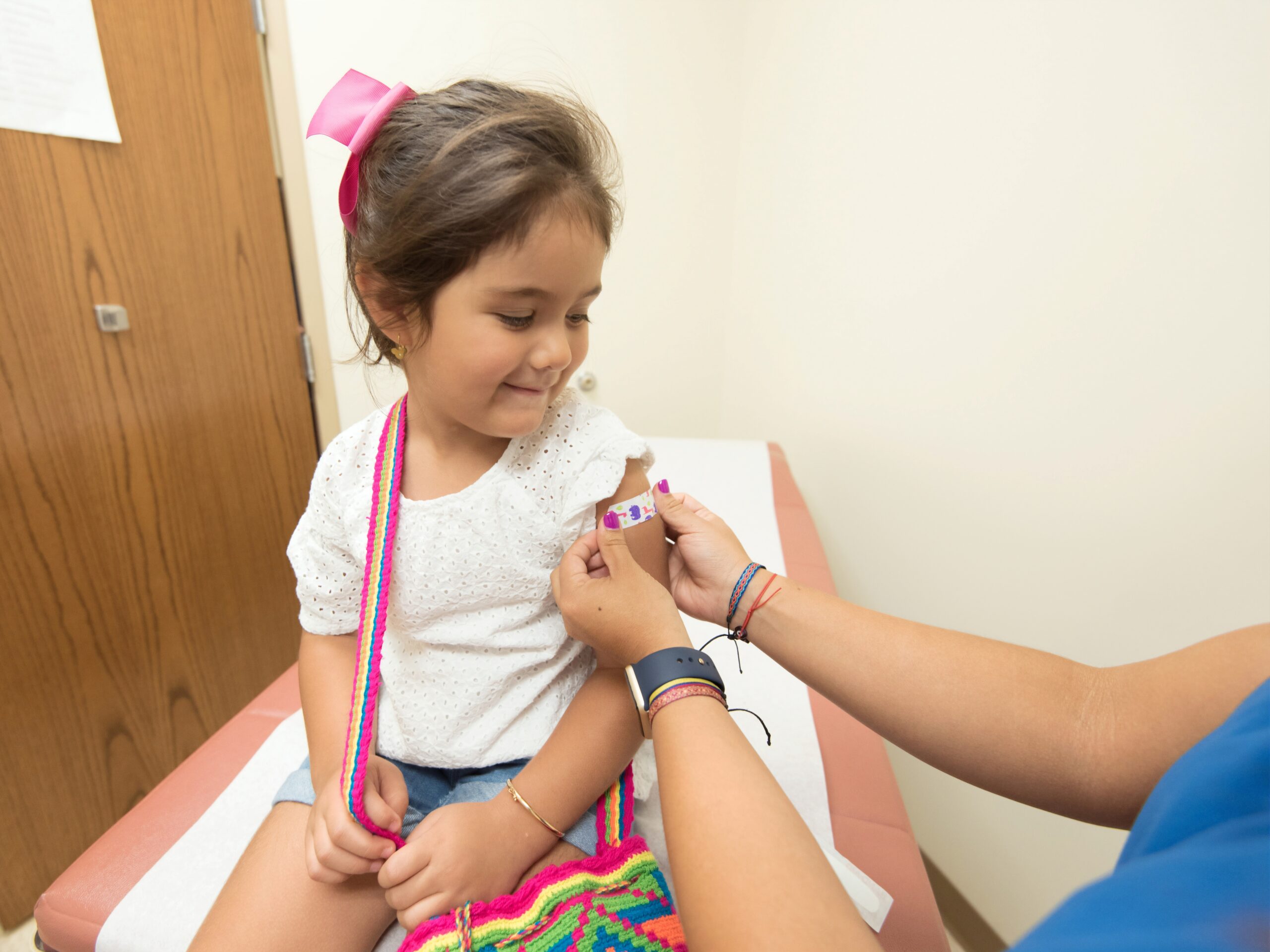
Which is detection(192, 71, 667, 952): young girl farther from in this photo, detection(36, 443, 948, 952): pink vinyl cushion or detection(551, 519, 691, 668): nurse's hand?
detection(36, 443, 948, 952): pink vinyl cushion

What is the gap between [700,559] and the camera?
76 centimetres

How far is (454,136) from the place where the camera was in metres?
0.59

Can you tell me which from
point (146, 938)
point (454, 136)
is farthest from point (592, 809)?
point (454, 136)

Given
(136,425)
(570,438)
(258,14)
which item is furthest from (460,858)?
(258,14)

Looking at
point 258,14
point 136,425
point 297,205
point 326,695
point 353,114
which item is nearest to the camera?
point 353,114

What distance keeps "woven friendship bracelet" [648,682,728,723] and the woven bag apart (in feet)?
0.60

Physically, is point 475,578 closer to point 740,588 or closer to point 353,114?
point 740,588

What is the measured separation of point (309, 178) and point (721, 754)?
73.3 inches

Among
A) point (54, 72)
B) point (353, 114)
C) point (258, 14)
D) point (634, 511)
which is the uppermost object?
point (258, 14)

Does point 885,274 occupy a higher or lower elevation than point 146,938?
higher

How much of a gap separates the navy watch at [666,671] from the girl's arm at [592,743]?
0.12 m

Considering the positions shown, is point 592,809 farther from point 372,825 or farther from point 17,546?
point 17,546

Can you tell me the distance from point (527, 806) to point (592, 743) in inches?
3.5

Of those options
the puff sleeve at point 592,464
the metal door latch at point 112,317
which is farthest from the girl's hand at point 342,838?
the metal door latch at point 112,317
